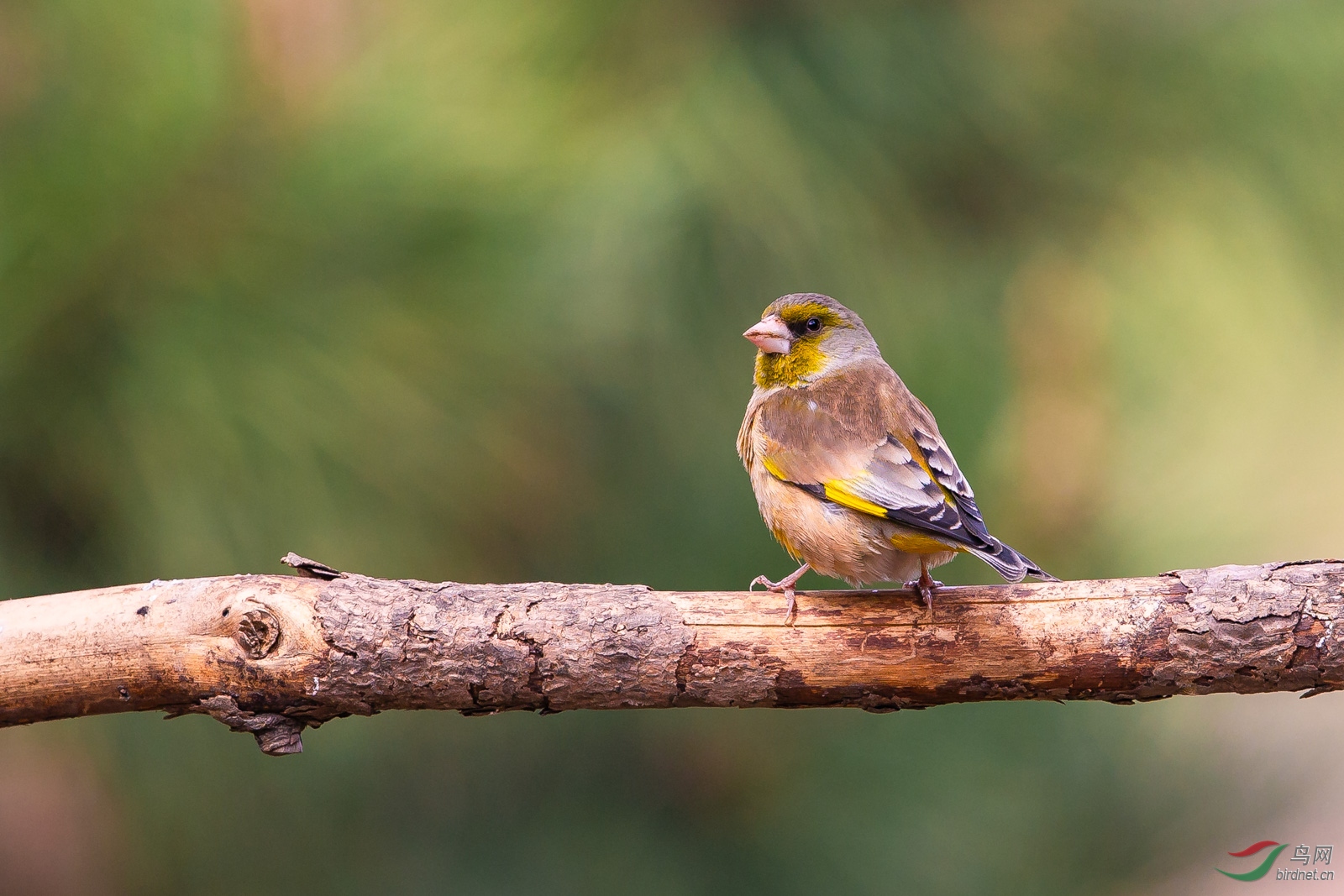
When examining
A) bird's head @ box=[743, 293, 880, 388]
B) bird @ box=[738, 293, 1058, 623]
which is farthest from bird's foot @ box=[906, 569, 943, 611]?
bird's head @ box=[743, 293, 880, 388]

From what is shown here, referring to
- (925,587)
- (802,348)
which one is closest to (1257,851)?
(925,587)

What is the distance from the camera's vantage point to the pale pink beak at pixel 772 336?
1604mm

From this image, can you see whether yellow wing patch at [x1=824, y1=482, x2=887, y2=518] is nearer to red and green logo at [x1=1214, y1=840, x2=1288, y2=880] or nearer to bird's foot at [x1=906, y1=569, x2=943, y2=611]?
bird's foot at [x1=906, y1=569, x2=943, y2=611]

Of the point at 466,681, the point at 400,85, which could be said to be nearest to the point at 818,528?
the point at 466,681

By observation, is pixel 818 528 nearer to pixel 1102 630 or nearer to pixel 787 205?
pixel 1102 630

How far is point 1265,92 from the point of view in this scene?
1.91m

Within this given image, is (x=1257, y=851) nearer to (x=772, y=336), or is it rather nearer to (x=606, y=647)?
(x=772, y=336)

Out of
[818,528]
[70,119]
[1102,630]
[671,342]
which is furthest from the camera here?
[671,342]

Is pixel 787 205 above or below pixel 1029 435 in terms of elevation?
above

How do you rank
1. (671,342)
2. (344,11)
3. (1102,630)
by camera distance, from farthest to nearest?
(671,342) < (344,11) < (1102,630)

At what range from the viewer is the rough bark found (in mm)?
1138

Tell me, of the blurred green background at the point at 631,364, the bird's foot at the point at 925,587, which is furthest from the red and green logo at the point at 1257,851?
the bird's foot at the point at 925,587

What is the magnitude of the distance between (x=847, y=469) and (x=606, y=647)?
399mm

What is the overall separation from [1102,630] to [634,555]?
2.52ft
